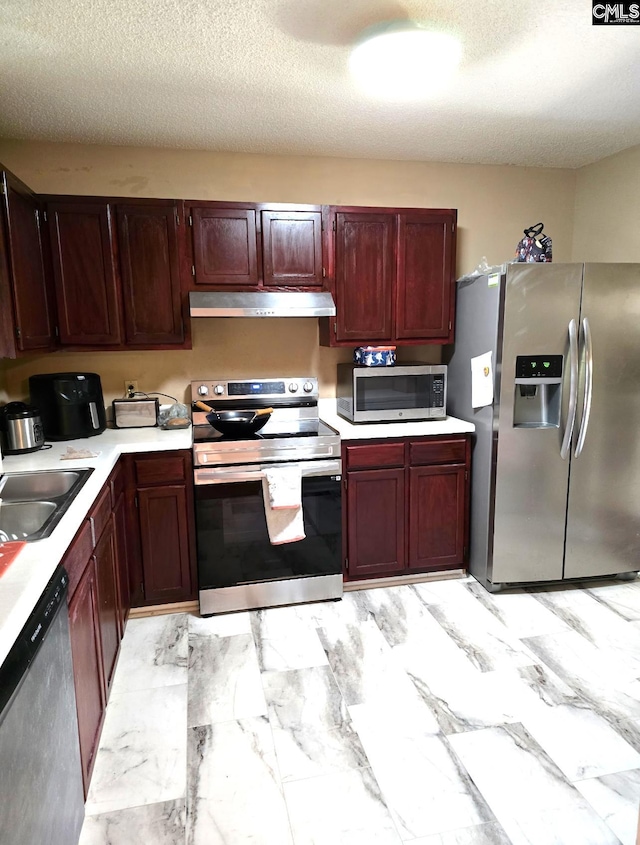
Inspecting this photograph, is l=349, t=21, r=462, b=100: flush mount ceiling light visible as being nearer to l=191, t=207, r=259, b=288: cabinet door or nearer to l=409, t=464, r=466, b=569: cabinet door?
l=191, t=207, r=259, b=288: cabinet door

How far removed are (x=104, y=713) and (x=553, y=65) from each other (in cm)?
303

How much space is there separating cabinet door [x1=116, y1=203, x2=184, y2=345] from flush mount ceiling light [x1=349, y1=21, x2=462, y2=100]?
120 cm

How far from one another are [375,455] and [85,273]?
1.78 metres

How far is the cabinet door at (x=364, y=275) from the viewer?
294 cm

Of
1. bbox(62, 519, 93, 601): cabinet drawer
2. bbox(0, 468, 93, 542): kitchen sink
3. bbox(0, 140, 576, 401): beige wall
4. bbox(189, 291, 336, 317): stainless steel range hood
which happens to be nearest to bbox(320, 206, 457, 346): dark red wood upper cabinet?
bbox(189, 291, 336, 317): stainless steel range hood

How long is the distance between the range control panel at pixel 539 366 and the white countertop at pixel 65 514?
5.66 feet

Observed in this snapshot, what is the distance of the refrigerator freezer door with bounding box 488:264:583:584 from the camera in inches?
104

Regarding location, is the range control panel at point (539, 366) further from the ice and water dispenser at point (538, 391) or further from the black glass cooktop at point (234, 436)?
the black glass cooktop at point (234, 436)

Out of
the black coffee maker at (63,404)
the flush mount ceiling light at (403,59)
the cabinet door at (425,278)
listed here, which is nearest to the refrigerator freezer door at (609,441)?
the cabinet door at (425,278)

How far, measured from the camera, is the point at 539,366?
8.93 feet

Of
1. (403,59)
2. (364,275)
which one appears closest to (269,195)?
(364,275)

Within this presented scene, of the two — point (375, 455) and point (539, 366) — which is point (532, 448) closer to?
point (539, 366)

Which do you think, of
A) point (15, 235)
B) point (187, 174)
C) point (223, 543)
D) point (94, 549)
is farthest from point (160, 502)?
point (187, 174)

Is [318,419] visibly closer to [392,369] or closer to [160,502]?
[392,369]
